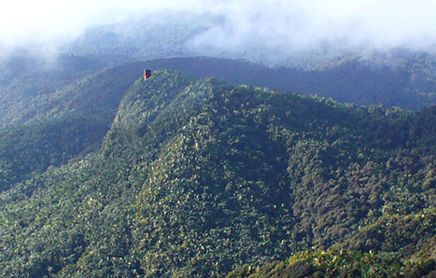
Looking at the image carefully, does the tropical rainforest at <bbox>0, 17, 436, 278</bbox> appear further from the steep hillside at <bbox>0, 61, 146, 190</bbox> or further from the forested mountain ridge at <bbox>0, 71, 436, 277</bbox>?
the steep hillside at <bbox>0, 61, 146, 190</bbox>

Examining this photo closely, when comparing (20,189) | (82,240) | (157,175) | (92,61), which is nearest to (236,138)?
(157,175)

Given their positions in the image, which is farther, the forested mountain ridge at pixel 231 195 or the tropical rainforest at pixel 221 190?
the forested mountain ridge at pixel 231 195

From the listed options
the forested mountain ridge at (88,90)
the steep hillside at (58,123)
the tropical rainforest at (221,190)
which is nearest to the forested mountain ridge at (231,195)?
the tropical rainforest at (221,190)

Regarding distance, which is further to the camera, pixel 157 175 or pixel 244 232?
pixel 157 175

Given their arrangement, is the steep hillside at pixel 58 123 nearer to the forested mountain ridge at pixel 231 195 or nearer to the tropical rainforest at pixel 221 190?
the tropical rainforest at pixel 221 190

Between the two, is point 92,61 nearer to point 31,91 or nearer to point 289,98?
point 31,91

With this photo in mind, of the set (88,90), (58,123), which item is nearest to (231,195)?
(58,123)
